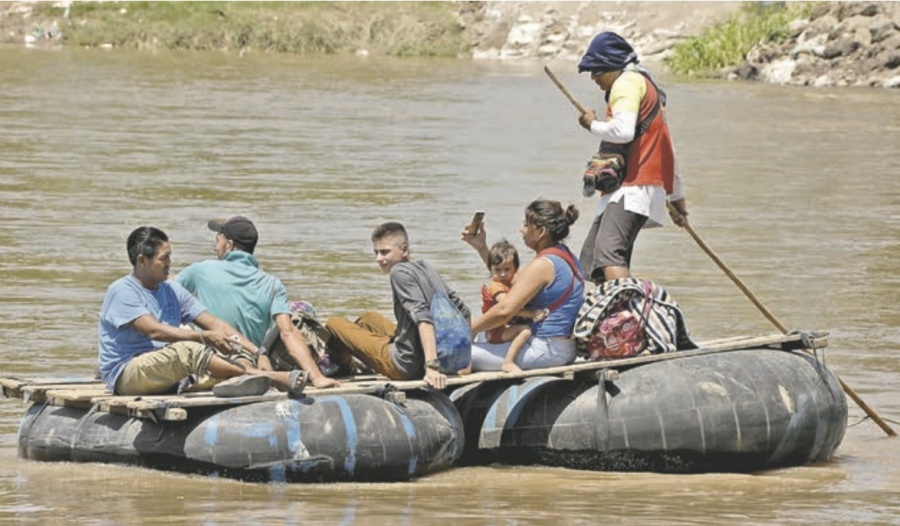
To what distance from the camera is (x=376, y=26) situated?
218 ft

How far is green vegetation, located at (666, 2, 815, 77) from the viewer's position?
51406mm

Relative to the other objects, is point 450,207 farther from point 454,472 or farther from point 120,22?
point 120,22

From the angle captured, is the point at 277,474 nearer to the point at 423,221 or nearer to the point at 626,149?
A: the point at 626,149

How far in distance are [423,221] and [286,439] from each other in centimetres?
1117

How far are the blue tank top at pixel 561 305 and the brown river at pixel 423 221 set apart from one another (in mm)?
701

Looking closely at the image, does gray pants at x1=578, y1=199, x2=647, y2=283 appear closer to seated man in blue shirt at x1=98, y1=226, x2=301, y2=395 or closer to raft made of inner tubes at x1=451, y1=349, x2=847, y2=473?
raft made of inner tubes at x1=451, y1=349, x2=847, y2=473

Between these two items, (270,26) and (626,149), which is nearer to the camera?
(626,149)

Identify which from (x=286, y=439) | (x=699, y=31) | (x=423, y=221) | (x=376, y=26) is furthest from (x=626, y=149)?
(x=376, y=26)

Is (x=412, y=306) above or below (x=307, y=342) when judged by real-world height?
above

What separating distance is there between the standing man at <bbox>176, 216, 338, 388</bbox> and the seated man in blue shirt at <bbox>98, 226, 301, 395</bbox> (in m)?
0.31

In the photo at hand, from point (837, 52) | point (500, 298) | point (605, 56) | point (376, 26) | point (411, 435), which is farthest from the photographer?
point (376, 26)

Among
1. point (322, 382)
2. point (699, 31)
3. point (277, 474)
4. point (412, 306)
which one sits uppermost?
point (699, 31)

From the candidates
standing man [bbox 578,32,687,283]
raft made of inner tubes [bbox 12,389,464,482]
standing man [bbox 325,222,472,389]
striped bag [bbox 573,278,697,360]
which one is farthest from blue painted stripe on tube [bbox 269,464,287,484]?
standing man [bbox 578,32,687,283]

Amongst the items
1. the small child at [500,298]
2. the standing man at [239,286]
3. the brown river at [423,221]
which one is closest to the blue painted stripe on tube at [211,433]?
the brown river at [423,221]
